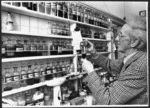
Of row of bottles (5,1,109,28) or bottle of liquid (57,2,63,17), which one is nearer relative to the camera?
row of bottles (5,1,109,28)

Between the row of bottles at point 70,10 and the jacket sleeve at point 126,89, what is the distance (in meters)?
1.03

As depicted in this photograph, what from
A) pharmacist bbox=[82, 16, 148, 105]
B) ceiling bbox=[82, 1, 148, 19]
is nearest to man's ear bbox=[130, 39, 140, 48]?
pharmacist bbox=[82, 16, 148, 105]

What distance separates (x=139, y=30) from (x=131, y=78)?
1.09 feet

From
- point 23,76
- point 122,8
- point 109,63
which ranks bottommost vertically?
point 23,76

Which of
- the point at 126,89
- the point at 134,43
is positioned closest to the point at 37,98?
the point at 126,89

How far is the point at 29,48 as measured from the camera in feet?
3.91

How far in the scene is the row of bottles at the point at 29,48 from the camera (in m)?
1.05

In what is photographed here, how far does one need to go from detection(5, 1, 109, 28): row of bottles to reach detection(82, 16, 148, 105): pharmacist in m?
0.83

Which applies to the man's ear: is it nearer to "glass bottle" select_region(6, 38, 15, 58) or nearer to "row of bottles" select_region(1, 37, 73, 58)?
"row of bottles" select_region(1, 37, 73, 58)

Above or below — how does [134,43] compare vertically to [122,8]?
below

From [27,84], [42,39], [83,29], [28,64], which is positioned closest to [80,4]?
[83,29]

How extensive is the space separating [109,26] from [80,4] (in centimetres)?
109

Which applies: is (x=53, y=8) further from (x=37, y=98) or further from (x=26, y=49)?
(x=37, y=98)

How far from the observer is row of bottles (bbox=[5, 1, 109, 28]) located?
4.17 ft
